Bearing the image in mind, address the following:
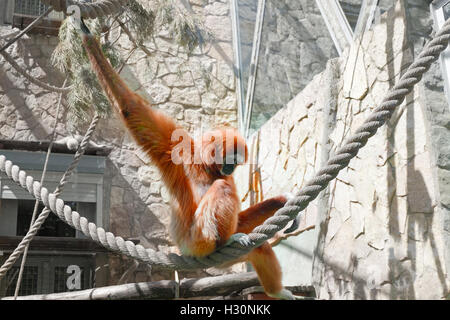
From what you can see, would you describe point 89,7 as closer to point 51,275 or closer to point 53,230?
point 51,275

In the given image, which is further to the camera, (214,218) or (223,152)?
(223,152)

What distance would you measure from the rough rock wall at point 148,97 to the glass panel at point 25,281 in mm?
919

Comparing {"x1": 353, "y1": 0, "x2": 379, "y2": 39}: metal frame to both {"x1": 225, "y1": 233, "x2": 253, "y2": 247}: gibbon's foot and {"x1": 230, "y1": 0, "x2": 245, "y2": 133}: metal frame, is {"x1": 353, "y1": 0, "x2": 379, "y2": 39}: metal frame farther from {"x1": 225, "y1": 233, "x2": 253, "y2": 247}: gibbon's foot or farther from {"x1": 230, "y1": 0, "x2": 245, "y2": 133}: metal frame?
{"x1": 230, "y1": 0, "x2": 245, "y2": 133}: metal frame

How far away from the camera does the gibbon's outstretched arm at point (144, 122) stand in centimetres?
284

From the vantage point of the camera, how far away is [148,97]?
702cm

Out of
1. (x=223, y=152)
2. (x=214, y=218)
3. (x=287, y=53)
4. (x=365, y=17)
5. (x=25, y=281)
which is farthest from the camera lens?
(x=287, y=53)

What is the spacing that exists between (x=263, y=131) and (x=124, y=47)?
7.97 ft

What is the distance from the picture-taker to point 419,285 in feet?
10.9

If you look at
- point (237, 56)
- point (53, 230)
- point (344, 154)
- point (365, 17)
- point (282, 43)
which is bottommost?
point (53, 230)

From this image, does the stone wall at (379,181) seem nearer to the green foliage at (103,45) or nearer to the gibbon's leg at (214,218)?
the gibbon's leg at (214,218)

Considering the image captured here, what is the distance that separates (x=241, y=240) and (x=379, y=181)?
5.17 feet

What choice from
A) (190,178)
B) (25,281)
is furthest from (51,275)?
(190,178)

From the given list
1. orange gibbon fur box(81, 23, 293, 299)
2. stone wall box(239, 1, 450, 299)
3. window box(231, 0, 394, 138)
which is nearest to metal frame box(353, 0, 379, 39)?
window box(231, 0, 394, 138)
